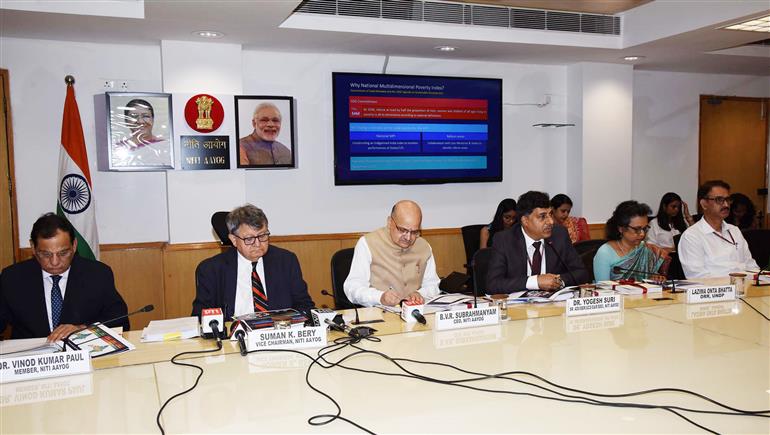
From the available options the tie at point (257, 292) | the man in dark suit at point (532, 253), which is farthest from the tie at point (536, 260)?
the tie at point (257, 292)

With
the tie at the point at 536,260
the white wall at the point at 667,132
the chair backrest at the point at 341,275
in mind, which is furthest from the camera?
the white wall at the point at 667,132

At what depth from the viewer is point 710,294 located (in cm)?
306

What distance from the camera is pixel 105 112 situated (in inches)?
190

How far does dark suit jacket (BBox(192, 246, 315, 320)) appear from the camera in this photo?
117 inches

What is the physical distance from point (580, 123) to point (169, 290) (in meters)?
4.29

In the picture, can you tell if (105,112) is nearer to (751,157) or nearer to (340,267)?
(340,267)

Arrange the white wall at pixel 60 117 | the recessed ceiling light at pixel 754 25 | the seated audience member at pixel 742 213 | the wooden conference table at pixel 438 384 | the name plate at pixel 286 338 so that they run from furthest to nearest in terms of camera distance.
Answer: the seated audience member at pixel 742 213 < the white wall at pixel 60 117 < the recessed ceiling light at pixel 754 25 < the name plate at pixel 286 338 < the wooden conference table at pixel 438 384

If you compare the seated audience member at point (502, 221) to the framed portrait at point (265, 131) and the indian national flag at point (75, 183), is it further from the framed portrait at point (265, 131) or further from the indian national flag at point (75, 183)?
the indian national flag at point (75, 183)

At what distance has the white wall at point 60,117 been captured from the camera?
4793mm

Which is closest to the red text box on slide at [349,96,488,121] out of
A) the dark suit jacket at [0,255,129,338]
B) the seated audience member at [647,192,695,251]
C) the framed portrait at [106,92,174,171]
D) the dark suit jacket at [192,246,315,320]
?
the framed portrait at [106,92,174,171]

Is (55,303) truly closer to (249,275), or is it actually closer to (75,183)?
(249,275)

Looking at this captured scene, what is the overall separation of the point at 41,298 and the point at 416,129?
12.2 feet

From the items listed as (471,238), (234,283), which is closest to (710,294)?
(234,283)

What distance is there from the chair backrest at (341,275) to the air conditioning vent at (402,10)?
2.17m
